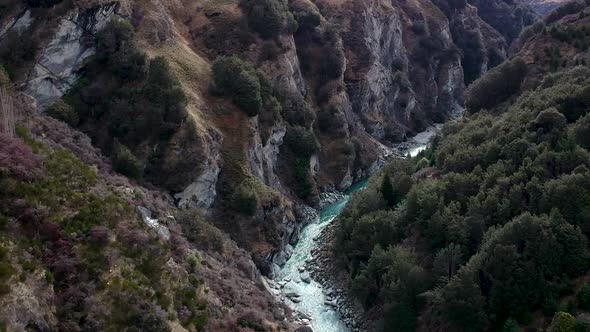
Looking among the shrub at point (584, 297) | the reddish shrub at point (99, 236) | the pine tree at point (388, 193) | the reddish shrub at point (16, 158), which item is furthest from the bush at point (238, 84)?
the shrub at point (584, 297)

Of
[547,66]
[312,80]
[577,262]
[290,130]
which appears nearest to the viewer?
[577,262]

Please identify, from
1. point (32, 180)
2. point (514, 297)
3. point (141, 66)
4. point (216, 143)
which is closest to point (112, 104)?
point (141, 66)

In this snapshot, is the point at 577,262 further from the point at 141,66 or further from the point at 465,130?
the point at 141,66

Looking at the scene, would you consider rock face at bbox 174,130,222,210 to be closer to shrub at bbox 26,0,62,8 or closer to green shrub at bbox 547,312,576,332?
shrub at bbox 26,0,62,8

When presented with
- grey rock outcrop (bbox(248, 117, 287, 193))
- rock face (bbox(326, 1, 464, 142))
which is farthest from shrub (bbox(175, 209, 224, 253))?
rock face (bbox(326, 1, 464, 142))

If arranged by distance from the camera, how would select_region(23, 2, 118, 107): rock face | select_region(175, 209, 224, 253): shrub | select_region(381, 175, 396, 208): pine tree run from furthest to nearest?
select_region(381, 175, 396, 208): pine tree < select_region(23, 2, 118, 107): rock face < select_region(175, 209, 224, 253): shrub

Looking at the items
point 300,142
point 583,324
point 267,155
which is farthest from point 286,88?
point 583,324

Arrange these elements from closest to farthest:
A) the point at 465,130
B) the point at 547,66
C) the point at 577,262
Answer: the point at 577,262, the point at 465,130, the point at 547,66
